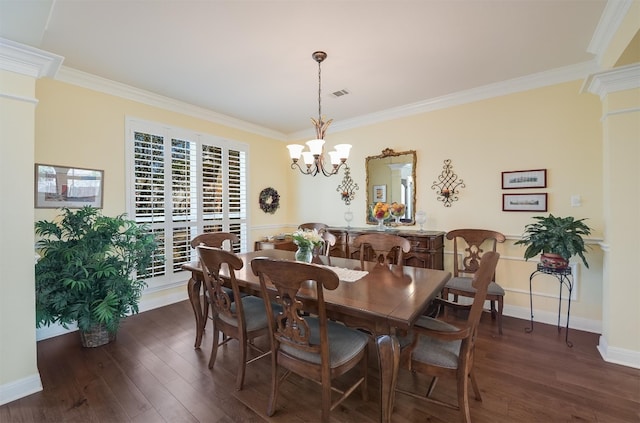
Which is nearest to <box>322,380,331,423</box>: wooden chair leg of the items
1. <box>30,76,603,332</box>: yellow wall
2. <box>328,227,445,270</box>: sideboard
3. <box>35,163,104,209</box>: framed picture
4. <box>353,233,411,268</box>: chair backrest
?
<box>353,233,411,268</box>: chair backrest

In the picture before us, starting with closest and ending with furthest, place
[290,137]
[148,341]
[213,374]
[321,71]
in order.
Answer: [213,374] < [148,341] < [321,71] < [290,137]

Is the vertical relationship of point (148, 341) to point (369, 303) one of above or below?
below

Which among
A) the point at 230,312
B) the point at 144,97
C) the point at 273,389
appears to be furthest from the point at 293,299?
the point at 144,97

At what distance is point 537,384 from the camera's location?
Answer: 202 cm

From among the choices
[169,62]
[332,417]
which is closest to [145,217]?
[169,62]

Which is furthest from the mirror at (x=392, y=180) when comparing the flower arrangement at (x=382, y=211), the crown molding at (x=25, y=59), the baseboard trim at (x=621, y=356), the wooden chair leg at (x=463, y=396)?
Answer: the crown molding at (x=25, y=59)

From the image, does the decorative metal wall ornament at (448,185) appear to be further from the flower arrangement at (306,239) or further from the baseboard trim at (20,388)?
the baseboard trim at (20,388)

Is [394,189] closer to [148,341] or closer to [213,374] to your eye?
[213,374]

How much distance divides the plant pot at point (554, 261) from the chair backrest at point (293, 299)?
246 cm

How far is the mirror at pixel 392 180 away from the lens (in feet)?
13.2

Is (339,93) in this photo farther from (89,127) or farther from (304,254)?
(89,127)

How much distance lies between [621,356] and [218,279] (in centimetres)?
332

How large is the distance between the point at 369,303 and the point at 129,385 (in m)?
1.93

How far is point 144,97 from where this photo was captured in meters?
3.51
